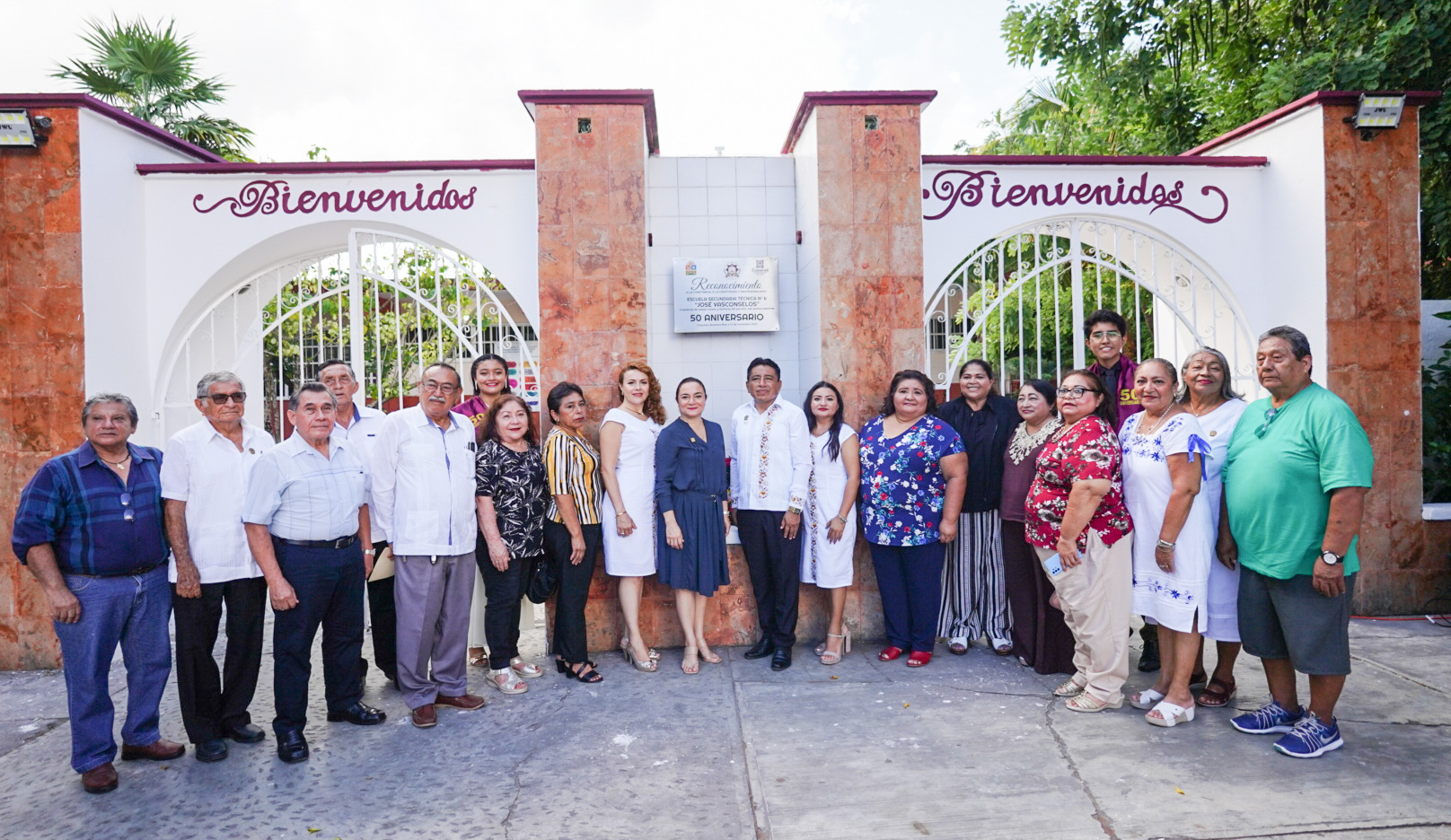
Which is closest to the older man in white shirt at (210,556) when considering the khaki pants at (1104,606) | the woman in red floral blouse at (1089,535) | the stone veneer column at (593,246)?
the stone veneer column at (593,246)

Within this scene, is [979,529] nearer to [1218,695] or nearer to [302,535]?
[1218,695]

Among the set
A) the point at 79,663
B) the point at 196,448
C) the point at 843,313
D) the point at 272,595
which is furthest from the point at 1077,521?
the point at 79,663

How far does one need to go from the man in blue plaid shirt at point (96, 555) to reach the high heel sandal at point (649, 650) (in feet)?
7.66

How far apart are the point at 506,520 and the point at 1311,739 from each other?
3694 millimetres

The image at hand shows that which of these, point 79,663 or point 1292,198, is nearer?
point 79,663

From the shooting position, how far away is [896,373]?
4945 mm

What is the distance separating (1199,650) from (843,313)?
264 centimetres

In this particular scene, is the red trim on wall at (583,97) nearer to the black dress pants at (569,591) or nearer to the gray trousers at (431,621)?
the black dress pants at (569,591)

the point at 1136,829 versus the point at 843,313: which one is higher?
the point at 843,313

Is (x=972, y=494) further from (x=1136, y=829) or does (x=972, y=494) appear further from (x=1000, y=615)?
(x=1136, y=829)

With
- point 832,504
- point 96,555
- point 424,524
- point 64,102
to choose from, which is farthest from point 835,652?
point 64,102

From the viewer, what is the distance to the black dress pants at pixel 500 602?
4410mm

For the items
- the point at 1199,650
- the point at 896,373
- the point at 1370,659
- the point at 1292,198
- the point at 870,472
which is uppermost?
the point at 1292,198

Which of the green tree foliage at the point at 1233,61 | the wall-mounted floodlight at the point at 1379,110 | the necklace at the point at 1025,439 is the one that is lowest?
the necklace at the point at 1025,439
